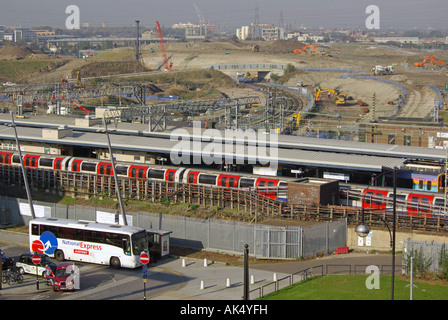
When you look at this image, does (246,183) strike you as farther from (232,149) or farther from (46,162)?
(46,162)

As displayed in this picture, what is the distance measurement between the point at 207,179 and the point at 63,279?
528 inches

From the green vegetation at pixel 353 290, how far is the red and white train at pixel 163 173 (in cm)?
984

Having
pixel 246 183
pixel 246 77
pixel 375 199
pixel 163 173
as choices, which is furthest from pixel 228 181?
pixel 246 77

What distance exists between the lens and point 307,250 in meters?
24.2

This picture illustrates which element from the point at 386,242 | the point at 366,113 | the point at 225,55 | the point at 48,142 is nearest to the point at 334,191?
the point at 386,242

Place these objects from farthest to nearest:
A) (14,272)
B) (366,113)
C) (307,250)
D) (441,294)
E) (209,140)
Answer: (366,113) → (209,140) → (307,250) → (14,272) → (441,294)

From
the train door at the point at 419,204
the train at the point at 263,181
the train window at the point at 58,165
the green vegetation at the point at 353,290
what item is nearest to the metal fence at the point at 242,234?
the train at the point at 263,181

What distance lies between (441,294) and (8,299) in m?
13.1

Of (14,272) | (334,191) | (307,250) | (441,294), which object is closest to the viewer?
(441,294)

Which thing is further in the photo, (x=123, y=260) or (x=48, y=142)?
(x=48, y=142)

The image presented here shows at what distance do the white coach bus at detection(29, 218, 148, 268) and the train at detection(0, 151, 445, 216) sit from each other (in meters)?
9.07

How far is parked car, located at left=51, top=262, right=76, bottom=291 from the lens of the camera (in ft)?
66.4

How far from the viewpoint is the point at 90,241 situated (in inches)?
912

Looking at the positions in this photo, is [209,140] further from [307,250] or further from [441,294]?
[441,294]
